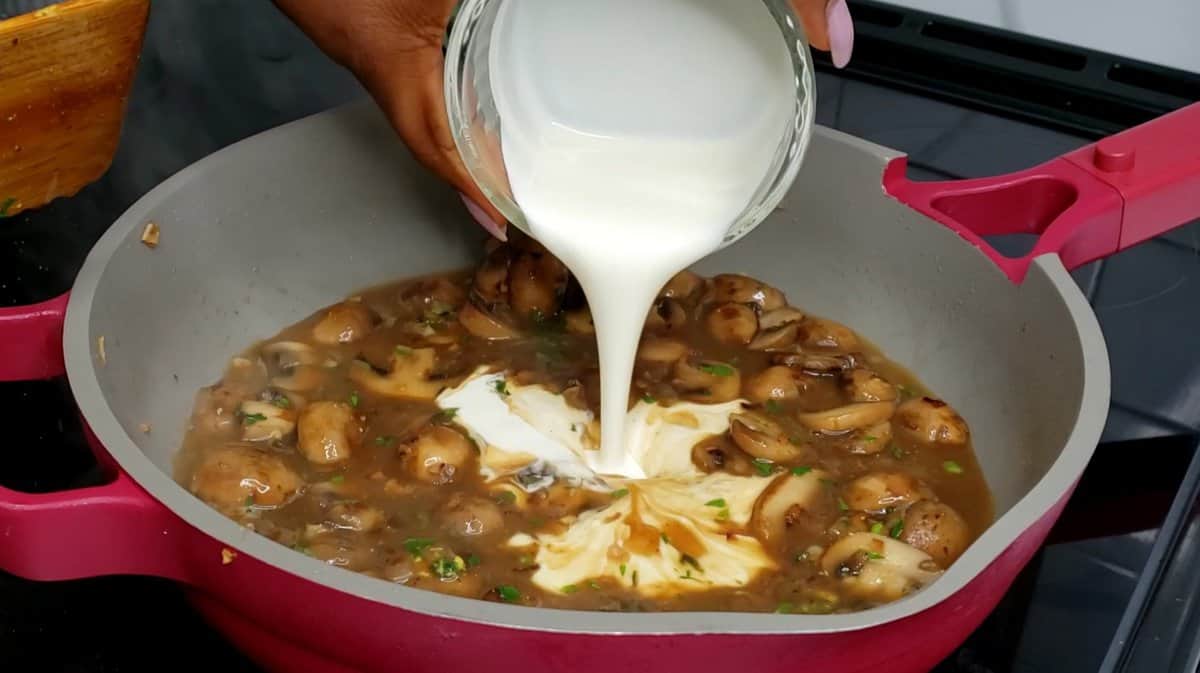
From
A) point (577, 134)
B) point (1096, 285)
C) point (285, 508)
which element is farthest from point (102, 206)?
point (1096, 285)

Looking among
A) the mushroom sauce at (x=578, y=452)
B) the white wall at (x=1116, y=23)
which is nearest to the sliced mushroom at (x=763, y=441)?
the mushroom sauce at (x=578, y=452)

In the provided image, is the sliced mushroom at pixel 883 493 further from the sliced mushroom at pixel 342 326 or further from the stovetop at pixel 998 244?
the sliced mushroom at pixel 342 326

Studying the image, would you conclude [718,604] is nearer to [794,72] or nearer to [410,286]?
[794,72]

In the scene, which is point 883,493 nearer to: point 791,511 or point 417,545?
point 791,511

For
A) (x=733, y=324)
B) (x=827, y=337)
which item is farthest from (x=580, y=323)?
(x=827, y=337)

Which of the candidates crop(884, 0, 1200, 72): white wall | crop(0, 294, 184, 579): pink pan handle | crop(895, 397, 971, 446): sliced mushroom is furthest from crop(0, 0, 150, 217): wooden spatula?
crop(884, 0, 1200, 72): white wall

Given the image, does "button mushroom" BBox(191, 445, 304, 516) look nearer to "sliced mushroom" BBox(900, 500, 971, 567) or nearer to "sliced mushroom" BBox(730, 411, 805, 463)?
"sliced mushroom" BBox(730, 411, 805, 463)
